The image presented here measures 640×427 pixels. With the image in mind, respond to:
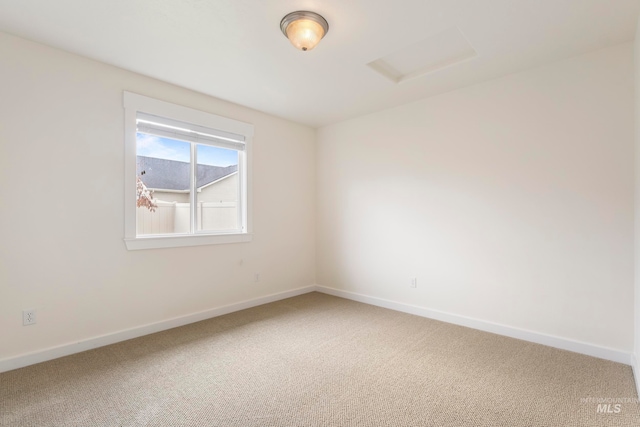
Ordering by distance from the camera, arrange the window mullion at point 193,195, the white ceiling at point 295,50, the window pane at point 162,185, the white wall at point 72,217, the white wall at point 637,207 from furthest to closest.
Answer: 1. the window mullion at point 193,195
2. the window pane at point 162,185
3. the white wall at point 72,217
4. the white wall at point 637,207
5. the white ceiling at point 295,50

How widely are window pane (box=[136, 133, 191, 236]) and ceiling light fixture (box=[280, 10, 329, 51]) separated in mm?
1872

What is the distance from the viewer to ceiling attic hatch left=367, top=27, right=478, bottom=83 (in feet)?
8.35

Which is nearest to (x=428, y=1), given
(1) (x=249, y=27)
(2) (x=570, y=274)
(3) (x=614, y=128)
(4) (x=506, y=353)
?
(1) (x=249, y=27)

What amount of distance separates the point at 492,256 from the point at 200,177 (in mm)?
3287

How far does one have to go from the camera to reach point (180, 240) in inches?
132

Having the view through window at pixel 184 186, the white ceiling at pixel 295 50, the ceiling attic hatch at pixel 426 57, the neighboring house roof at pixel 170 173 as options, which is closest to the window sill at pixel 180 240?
the view through window at pixel 184 186

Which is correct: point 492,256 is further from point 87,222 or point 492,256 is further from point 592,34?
point 87,222

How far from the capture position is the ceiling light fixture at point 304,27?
2.12m

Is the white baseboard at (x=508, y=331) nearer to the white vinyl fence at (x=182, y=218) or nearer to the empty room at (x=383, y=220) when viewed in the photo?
the empty room at (x=383, y=220)

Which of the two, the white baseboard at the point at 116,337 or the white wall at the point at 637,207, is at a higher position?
the white wall at the point at 637,207

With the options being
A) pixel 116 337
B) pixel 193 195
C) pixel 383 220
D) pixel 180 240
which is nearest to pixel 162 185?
pixel 193 195

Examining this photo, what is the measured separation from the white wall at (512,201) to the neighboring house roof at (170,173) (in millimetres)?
1933

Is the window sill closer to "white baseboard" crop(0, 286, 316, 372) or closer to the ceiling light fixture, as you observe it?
"white baseboard" crop(0, 286, 316, 372)

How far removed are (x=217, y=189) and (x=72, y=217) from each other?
1.48m
